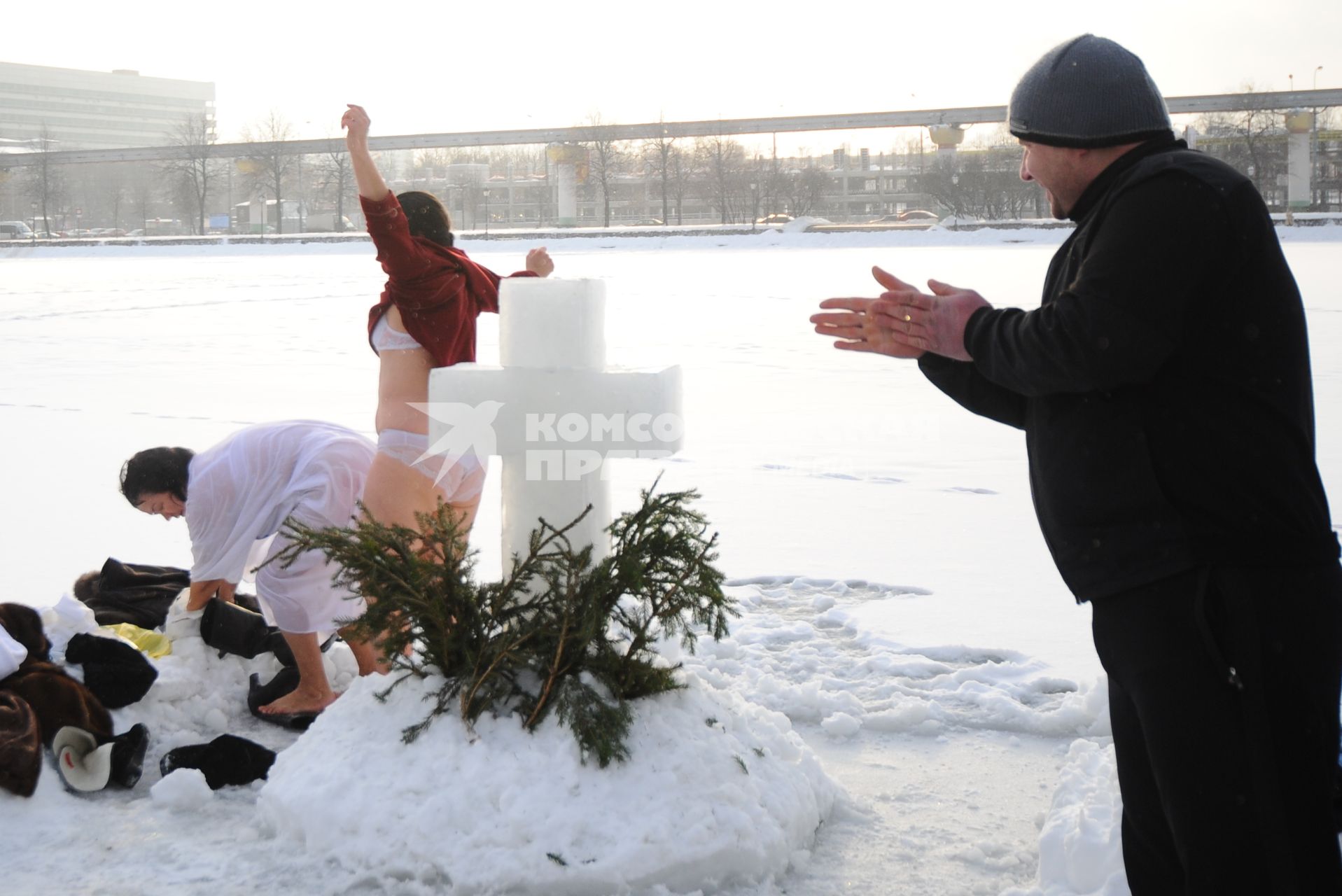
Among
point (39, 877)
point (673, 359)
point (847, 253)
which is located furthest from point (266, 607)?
point (847, 253)

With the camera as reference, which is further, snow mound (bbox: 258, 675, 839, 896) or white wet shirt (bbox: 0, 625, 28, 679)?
white wet shirt (bbox: 0, 625, 28, 679)

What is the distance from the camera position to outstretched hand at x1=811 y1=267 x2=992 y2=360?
2.10 metres

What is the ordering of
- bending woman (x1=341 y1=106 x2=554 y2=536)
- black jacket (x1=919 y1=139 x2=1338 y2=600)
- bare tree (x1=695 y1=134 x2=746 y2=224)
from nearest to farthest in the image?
black jacket (x1=919 y1=139 x2=1338 y2=600) < bending woman (x1=341 y1=106 x2=554 y2=536) < bare tree (x1=695 y1=134 x2=746 y2=224)

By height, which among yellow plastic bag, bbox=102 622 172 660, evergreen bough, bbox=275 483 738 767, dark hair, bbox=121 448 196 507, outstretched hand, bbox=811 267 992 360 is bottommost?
yellow plastic bag, bbox=102 622 172 660

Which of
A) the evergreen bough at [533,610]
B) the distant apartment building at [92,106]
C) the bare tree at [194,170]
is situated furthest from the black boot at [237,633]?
the distant apartment building at [92,106]

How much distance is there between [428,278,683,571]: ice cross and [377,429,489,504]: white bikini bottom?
584 mm

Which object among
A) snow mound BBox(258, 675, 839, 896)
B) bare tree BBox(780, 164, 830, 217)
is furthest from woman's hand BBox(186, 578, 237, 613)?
bare tree BBox(780, 164, 830, 217)

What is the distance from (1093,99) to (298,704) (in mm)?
2783

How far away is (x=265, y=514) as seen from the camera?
4016 mm

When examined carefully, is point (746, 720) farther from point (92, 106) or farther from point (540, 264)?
point (92, 106)

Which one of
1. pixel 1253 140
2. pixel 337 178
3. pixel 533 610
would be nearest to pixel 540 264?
pixel 533 610

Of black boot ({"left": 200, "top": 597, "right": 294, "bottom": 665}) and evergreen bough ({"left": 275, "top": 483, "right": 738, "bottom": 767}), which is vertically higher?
evergreen bough ({"left": 275, "top": 483, "right": 738, "bottom": 767})

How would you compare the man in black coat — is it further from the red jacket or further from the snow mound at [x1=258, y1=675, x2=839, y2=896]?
the red jacket

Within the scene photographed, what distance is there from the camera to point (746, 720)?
312 centimetres
